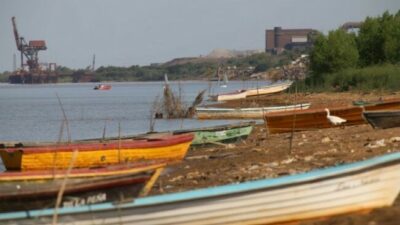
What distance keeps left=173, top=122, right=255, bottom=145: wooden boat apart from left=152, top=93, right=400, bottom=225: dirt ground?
525 millimetres

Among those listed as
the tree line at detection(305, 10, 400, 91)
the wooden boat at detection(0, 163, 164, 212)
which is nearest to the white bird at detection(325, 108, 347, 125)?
the wooden boat at detection(0, 163, 164, 212)

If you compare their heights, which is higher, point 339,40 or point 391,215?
point 339,40

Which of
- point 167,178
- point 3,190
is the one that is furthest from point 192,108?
point 3,190

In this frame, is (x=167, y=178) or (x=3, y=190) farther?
(x=167, y=178)

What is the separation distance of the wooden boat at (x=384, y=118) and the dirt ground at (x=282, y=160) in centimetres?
54

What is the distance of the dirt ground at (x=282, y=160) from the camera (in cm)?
1339

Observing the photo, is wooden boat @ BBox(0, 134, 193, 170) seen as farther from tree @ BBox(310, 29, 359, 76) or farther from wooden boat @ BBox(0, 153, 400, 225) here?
tree @ BBox(310, 29, 359, 76)

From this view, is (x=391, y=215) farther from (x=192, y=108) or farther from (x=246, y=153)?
(x=192, y=108)

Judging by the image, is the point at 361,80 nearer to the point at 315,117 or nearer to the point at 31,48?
the point at 315,117

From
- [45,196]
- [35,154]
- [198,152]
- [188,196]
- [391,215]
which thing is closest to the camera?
[188,196]

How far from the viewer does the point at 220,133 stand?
21859mm

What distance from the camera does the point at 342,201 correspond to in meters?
9.41

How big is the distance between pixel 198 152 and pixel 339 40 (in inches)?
1592

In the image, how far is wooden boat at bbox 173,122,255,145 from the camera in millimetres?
21625
